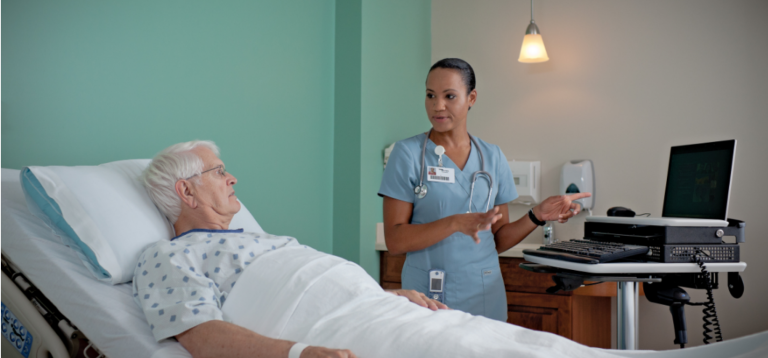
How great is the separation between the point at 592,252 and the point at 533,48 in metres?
1.52

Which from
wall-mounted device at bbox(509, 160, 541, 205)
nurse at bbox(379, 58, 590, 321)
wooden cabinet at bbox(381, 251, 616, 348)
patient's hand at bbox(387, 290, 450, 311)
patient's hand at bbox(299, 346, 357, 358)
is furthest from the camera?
wall-mounted device at bbox(509, 160, 541, 205)

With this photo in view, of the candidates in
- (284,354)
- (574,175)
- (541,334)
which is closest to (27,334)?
(284,354)

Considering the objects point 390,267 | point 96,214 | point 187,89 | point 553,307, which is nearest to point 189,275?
point 96,214

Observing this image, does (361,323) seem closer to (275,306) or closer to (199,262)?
(275,306)

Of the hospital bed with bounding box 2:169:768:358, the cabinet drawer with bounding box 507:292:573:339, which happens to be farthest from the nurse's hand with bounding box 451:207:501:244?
the cabinet drawer with bounding box 507:292:573:339

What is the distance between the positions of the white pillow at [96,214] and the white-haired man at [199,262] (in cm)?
6

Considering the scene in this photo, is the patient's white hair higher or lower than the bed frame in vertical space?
higher

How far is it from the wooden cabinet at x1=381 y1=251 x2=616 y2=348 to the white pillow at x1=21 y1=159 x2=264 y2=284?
1709 mm

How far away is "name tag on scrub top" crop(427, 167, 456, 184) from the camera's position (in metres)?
1.83

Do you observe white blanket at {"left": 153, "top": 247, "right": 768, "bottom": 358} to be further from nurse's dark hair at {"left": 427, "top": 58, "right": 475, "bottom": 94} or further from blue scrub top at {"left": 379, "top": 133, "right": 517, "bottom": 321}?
nurse's dark hair at {"left": 427, "top": 58, "right": 475, "bottom": 94}

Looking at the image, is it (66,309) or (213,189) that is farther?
(213,189)

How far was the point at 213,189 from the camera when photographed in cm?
145

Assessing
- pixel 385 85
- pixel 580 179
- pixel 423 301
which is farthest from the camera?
pixel 385 85

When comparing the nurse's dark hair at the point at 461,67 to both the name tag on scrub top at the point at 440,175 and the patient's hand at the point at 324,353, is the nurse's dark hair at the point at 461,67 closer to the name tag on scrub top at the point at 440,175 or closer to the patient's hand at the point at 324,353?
the name tag on scrub top at the point at 440,175
